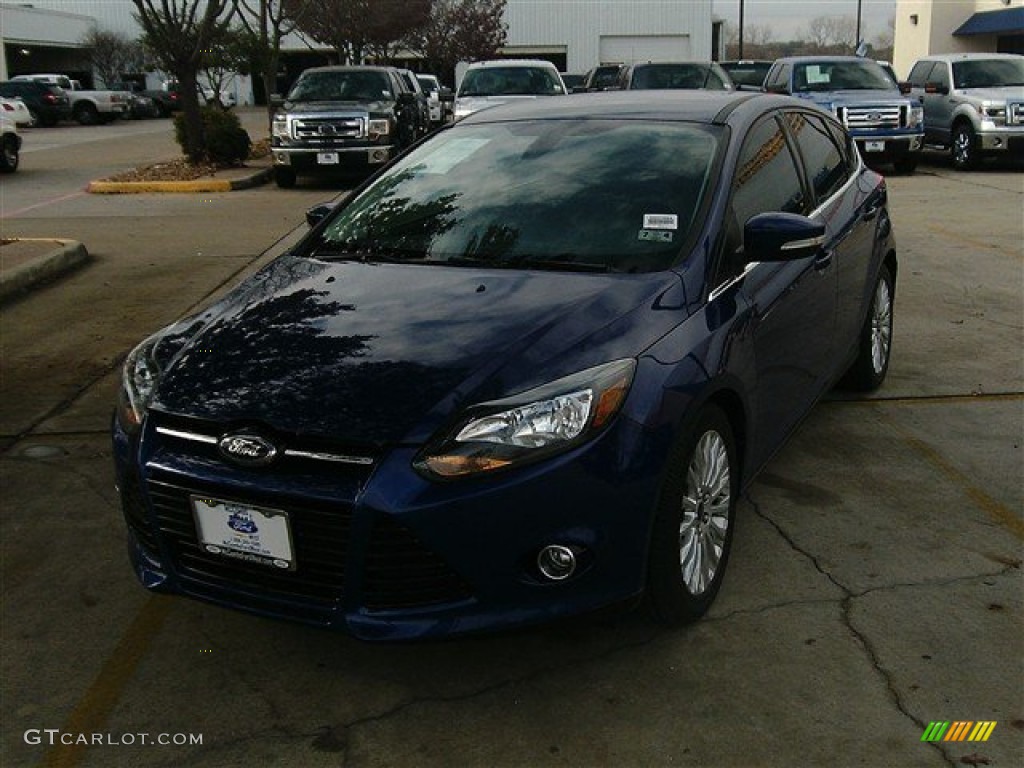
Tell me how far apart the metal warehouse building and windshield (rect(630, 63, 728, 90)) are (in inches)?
1403

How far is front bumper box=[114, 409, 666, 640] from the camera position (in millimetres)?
2762

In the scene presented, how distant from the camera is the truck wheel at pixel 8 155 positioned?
19.2 metres

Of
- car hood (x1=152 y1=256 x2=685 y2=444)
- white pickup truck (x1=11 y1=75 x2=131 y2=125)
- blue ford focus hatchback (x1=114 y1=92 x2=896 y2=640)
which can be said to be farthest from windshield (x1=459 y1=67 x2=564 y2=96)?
white pickup truck (x1=11 y1=75 x2=131 y2=125)

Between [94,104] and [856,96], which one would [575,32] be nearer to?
[94,104]

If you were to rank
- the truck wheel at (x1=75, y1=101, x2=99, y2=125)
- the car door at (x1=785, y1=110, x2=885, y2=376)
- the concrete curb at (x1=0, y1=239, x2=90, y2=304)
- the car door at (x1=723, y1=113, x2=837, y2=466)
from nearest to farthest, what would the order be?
the car door at (x1=723, y1=113, x2=837, y2=466)
the car door at (x1=785, y1=110, x2=885, y2=376)
the concrete curb at (x1=0, y1=239, x2=90, y2=304)
the truck wheel at (x1=75, y1=101, x2=99, y2=125)

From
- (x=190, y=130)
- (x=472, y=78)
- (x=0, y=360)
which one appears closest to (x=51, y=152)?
(x=190, y=130)

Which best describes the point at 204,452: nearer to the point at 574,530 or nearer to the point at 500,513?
the point at 500,513

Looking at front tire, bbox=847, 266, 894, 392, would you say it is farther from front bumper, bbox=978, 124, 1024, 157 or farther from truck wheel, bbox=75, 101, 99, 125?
truck wheel, bbox=75, 101, 99, 125

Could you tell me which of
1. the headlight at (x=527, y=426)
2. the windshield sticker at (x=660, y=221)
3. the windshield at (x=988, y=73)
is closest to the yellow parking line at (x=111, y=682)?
the headlight at (x=527, y=426)

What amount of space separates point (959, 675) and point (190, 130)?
1786 cm

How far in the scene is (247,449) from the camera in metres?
2.87

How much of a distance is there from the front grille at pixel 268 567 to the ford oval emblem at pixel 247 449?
101 millimetres

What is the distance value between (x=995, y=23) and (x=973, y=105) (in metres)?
19.0

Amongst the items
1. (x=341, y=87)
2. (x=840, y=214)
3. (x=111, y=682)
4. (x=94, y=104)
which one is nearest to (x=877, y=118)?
(x=341, y=87)
